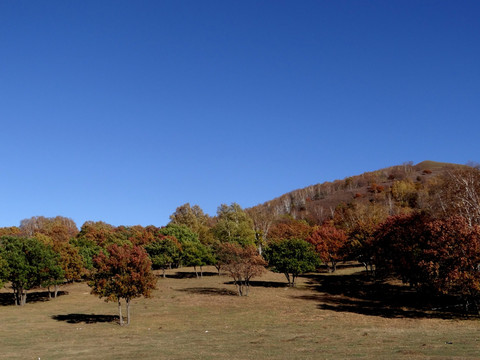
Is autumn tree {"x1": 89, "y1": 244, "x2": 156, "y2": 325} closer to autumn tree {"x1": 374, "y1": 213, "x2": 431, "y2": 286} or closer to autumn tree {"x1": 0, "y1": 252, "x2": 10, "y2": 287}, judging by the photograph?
autumn tree {"x1": 0, "y1": 252, "x2": 10, "y2": 287}

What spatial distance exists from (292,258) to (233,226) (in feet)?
124

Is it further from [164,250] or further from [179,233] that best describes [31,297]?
[179,233]

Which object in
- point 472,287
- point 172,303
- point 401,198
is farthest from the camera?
point 401,198

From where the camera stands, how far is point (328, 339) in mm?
32188

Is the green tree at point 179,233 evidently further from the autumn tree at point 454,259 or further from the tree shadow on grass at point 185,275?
the autumn tree at point 454,259

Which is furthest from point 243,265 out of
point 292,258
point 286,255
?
point 286,255

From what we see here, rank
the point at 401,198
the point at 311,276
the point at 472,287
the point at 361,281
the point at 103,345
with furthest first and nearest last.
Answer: the point at 401,198 < the point at 311,276 < the point at 361,281 < the point at 472,287 < the point at 103,345

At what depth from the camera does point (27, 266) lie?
64.7m

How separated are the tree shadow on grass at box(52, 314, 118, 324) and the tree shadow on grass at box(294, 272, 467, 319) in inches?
1115

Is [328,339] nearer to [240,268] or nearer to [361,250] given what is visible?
[240,268]

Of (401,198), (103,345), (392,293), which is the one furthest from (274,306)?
(401,198)

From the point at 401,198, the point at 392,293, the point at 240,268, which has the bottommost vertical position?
the point at 392,293

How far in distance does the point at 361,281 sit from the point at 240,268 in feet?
97.7

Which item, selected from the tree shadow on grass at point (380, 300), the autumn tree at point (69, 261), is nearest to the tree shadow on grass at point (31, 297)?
the autumn tree at point (69, 261)
